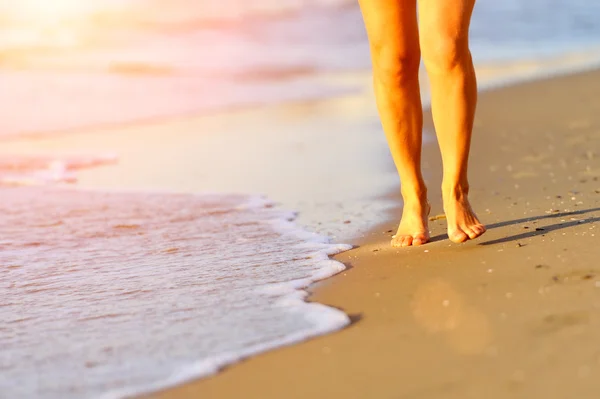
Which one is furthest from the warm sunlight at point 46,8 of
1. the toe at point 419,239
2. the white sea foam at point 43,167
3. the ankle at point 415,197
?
the toe at point 419,239

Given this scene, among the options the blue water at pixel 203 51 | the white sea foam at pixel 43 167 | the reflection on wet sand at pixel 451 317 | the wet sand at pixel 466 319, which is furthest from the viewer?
the blue water at pixel 203 51

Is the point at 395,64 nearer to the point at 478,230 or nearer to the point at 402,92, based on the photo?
the point at 402,92

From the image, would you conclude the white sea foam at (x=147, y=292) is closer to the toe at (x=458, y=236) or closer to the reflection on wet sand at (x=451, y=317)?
the reflection on wet sand at (x=451, y=317)

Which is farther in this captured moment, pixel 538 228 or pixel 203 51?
pixel 203 51

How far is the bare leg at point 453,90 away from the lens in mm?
3070

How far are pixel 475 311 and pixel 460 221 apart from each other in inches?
33.9

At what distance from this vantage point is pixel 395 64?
3385 mm

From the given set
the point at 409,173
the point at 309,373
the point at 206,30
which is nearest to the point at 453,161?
the point at 409,173

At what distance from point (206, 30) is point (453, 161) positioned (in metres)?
19.4

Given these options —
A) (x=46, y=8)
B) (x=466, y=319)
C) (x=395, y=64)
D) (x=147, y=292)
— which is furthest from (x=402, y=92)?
(x=46, y=8)

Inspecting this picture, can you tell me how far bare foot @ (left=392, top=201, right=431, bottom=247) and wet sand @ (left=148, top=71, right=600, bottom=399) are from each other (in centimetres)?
6

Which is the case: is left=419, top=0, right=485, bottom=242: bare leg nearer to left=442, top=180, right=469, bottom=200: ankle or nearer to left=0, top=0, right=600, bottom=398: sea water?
left=442, top=180, right=469, bottom=200: ankle

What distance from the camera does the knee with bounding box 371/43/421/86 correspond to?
133 inches

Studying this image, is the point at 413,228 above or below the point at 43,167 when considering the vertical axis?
below
